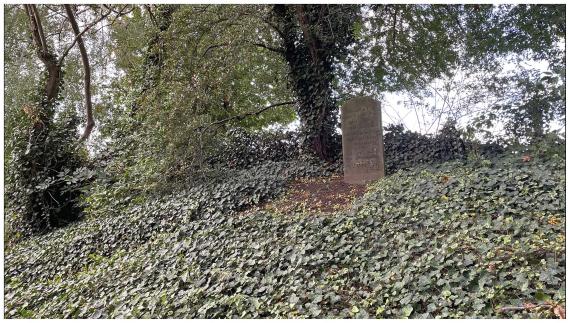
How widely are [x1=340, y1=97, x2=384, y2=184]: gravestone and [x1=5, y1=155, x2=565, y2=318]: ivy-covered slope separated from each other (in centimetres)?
115

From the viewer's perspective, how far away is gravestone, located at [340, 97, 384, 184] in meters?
7.52

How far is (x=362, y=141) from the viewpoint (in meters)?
7.74

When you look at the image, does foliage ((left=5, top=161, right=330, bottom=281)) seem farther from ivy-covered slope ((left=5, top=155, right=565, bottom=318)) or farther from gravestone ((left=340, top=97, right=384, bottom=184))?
gravestone ((left=340, top=97, right=384, bottom=184))

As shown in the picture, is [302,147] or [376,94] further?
[376,94]

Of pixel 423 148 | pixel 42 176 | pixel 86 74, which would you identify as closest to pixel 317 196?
pixel 423 148

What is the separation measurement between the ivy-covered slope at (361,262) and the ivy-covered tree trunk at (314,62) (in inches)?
127

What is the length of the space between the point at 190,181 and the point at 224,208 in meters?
1.61

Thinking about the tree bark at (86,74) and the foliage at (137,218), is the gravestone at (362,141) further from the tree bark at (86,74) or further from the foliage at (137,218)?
the tree bark at (86,74)

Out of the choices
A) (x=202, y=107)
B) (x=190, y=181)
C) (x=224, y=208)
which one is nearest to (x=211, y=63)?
(x=202, y=107)

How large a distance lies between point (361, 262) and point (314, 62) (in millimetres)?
6170

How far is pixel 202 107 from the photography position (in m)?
8.17

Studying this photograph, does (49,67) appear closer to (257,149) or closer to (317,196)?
(257,149)

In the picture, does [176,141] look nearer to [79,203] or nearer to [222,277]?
[79,203]

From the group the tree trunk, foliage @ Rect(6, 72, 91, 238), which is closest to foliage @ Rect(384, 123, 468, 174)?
the tree trunk
